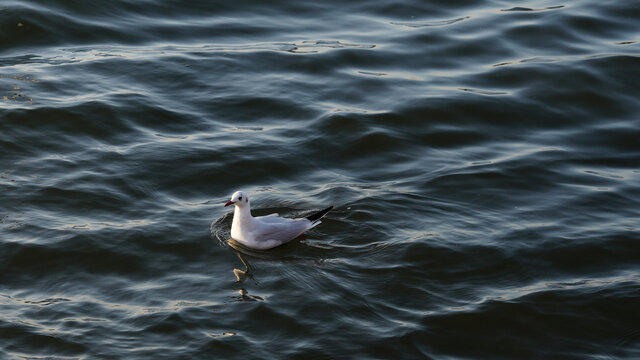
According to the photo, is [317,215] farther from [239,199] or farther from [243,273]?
→ [243,273]

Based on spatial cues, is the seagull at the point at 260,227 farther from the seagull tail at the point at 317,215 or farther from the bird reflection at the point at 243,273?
the bird reflection at the point at 243,273

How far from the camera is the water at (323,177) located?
9789 mm

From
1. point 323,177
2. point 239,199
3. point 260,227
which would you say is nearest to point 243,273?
point 260,227

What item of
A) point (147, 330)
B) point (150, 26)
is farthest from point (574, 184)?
point (150, 26)

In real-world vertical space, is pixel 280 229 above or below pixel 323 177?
below

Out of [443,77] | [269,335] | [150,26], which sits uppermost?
[150,26]

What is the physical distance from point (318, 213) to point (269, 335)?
2.38m

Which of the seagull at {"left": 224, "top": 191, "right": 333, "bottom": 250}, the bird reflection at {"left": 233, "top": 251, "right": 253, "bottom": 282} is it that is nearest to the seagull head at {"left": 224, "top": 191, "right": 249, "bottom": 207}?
the seagull at {"left": 224, "top": 191, "right": 333, "bottom": 250}

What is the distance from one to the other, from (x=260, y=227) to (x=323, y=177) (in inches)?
78.4

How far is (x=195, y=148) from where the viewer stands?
13531 mm

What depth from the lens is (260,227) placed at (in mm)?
11281

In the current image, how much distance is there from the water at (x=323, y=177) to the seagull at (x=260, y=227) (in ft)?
0.52

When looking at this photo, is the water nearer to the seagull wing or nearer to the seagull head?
the seagull wing

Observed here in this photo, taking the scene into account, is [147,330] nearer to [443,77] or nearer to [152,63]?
[152,63]
